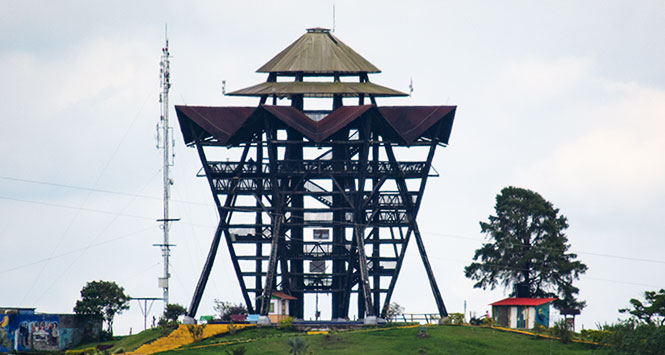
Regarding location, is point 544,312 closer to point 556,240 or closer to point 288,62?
point 556,240

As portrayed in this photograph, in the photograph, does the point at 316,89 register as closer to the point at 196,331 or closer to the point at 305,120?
the point at 305,120

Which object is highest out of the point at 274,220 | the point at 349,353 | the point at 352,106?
the point at 352,106

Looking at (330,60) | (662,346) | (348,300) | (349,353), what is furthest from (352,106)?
(662,346)

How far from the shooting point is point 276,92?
13262cm

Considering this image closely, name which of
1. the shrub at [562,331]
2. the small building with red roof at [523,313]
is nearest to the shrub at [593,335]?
the shrub at [562,331]

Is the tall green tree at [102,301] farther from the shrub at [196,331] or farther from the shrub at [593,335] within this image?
the shrub at [593,335]

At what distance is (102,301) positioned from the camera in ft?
463

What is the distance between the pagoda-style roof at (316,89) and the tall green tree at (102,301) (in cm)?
2066

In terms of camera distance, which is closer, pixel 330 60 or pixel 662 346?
pixel 662 346

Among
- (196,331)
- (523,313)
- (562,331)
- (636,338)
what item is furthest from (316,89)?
(636,338)

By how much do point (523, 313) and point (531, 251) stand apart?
42.3ft

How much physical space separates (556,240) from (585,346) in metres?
26.4

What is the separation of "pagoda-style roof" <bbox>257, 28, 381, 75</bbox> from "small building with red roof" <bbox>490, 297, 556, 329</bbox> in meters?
21.6

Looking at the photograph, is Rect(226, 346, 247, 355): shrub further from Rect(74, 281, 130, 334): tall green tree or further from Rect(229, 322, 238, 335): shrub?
Rect(74, 281, 130, 334): tall green tree
